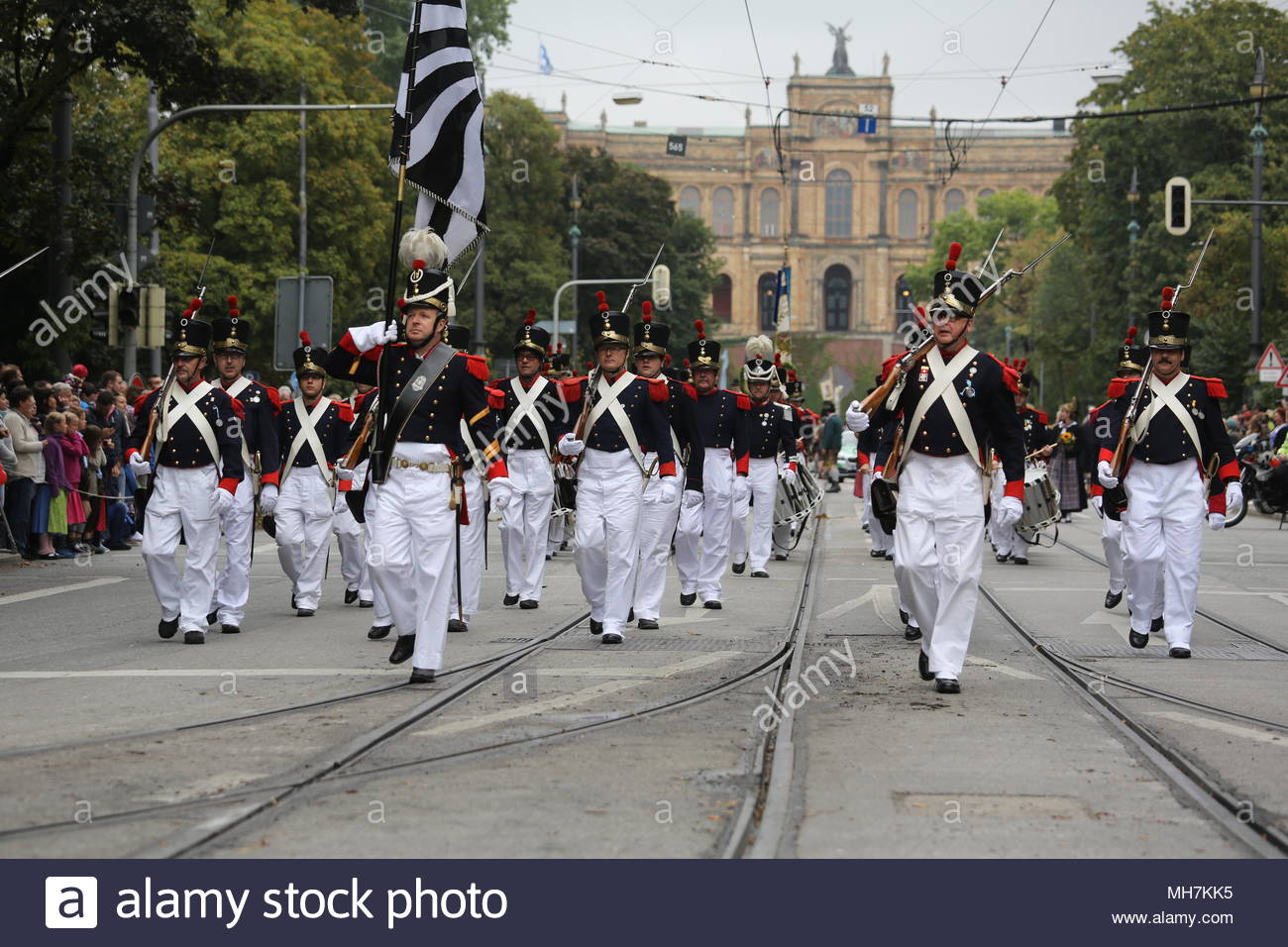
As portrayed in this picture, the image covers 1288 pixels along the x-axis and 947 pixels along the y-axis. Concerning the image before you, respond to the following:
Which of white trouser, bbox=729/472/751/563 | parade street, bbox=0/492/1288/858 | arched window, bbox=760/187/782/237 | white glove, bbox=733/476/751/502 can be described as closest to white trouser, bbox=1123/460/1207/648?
parade street, bbox=0/492/1288/858

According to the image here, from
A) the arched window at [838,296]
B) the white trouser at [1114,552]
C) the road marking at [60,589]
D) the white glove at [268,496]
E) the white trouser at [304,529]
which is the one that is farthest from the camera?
the arched window at [838,296]

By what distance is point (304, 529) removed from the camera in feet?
49.7

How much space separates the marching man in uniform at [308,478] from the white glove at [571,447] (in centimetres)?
284

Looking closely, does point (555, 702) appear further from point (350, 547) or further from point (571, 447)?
point (350, 547)

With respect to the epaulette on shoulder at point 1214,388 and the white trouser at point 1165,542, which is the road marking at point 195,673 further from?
the epaulette on shoulder at point 1214,388

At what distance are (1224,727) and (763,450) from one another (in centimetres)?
1078

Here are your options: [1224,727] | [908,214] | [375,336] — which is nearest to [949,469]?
[1224,727]

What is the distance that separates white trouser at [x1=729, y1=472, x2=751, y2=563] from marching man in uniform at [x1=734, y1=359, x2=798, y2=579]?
1.4 inches

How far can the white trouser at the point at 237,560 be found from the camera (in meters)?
13.4

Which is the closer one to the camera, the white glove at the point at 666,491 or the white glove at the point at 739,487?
the white glove at the point at 666,491

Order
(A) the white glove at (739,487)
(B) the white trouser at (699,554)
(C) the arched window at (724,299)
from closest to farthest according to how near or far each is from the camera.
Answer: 1. (B) the white trouser at (699,554)
2. (A) the white glove at (739,487)
3. (C) the arched window at (724,299)

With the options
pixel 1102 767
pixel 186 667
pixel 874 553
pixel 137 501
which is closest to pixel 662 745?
pixel 1102 767

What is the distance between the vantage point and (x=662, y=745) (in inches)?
329

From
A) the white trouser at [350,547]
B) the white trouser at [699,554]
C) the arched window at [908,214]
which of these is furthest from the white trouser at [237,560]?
the arched window at [908,214]
